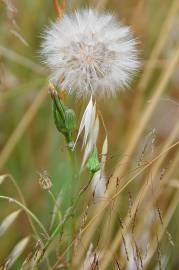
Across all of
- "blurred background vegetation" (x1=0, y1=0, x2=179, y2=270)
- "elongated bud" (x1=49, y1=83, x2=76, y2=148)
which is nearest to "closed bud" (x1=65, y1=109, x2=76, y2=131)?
"elongated bud" (x1=49, y1=83, x2=76, y2=148)

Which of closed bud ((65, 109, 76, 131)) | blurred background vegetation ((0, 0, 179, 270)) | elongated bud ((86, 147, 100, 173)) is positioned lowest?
blurred background vegetation ((0, 0, 179, 270))

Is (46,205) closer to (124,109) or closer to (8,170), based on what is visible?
(8,170)

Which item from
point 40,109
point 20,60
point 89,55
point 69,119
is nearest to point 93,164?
point 69,119

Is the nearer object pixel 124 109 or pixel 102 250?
pixel 102 250

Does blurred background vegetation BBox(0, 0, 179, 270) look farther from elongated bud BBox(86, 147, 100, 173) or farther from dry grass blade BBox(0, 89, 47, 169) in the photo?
elongated bud BBox(86, 147, 100, 173)

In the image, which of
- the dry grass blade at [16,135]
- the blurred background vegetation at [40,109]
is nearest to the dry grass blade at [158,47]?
the blurred background vegetation at [40,109]

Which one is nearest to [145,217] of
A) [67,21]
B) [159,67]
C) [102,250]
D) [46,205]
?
[102,250]
